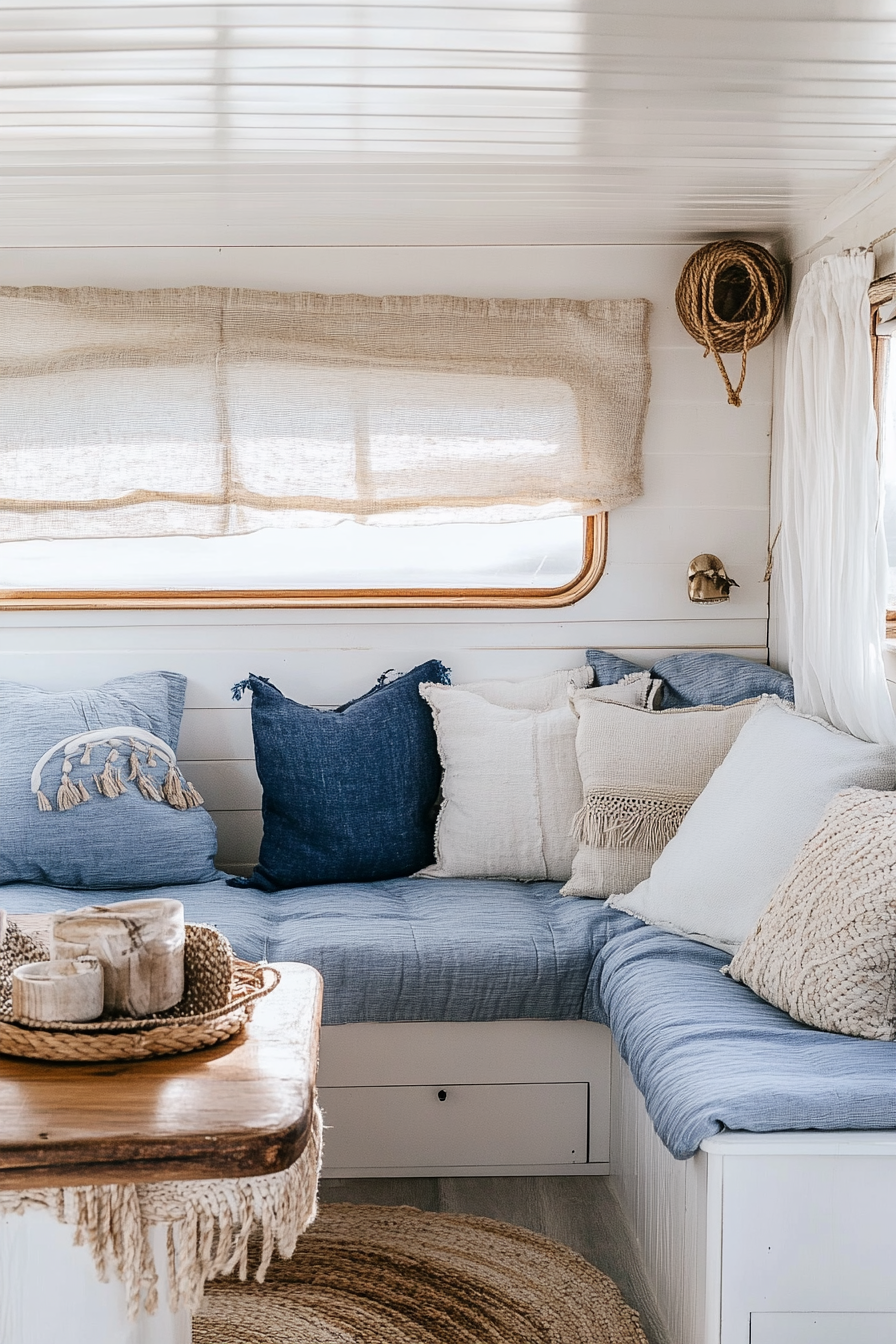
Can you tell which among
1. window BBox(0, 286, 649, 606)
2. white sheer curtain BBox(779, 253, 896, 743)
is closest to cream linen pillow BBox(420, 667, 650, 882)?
window BBox(0, 286, 649, 606)

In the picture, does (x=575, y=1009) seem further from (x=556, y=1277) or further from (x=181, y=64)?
(x=181, y=64)

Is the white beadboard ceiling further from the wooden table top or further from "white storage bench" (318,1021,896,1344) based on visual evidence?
"white storage bench" (318,1021,896,1344)

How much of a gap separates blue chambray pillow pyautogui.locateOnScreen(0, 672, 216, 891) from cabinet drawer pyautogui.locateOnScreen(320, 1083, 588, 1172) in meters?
0.76

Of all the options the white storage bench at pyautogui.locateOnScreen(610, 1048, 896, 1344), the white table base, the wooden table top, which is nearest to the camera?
the wooden table top

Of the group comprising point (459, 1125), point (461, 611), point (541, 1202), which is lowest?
point (541, 1202)

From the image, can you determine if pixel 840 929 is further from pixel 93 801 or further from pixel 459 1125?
pixel 93 801

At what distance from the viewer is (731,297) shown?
3432 millimetres

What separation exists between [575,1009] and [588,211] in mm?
2010

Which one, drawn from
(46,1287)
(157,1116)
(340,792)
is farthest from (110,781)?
(157,1116)

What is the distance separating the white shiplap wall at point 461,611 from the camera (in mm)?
3451

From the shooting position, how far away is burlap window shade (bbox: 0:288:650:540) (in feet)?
11.1

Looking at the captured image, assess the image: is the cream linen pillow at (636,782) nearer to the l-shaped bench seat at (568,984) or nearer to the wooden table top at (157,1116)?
the l-shaped bench seat at (568,984)

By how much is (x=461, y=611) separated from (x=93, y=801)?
1.17 m

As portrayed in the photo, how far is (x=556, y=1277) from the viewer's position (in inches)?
88.5
